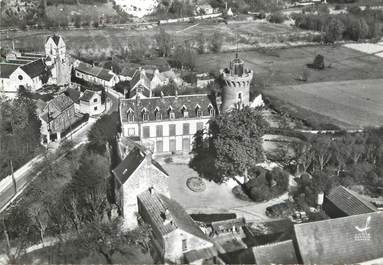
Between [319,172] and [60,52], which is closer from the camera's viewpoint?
[319,172]

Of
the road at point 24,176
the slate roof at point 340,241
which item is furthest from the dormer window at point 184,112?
the slate roof at point 340,241

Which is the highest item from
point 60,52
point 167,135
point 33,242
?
point 60,52

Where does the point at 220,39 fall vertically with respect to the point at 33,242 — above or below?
above

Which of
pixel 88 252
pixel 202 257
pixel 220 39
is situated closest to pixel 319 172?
pixel 202 257

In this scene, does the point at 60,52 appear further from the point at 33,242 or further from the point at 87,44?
the point at 33,242

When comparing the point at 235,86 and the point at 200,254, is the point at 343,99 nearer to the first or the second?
the point at 235,86

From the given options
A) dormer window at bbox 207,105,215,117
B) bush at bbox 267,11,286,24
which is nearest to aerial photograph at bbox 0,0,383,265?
dormer window at bbox 207,105,215,117

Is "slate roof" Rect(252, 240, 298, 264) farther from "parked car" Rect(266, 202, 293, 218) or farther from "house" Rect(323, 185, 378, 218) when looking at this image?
"parked car" Rect(266, 202, 293, 218)
